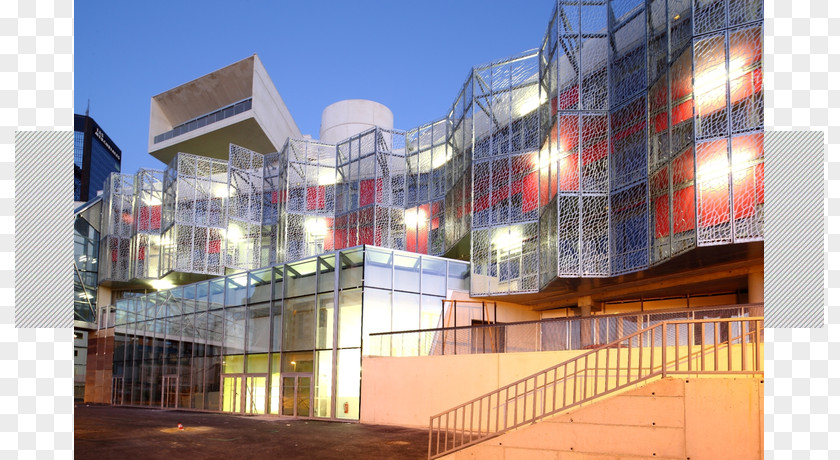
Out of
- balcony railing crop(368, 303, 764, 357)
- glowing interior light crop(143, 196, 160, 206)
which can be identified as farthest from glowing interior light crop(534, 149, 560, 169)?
glowing interior light crop(143, 196, 160, 206)

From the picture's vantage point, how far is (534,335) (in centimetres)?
1928

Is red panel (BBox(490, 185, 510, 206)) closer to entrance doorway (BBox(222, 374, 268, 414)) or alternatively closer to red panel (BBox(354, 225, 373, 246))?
red panel (BBox(354, 225, 373, 246))

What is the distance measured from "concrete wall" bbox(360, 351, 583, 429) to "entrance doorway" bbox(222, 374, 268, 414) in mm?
7676

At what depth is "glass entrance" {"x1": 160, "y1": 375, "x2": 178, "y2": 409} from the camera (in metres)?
35.5

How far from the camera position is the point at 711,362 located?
1220cm

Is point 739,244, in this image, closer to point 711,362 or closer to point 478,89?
point 711,362

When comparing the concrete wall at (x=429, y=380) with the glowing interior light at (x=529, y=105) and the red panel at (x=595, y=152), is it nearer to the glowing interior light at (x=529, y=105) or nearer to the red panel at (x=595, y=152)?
the red panel at (x=595, y=152)

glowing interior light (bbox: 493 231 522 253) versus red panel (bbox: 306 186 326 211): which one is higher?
red panel (bbox: 306 186 326 211)

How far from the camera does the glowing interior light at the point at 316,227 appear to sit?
4109 centimetres

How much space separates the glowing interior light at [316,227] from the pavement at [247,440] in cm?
1800

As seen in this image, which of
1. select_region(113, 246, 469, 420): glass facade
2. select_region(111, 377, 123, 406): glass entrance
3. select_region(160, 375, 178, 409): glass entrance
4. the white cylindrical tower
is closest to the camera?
select_region(113, 246, 469, 420): glass facade

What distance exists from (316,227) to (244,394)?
13.5 m

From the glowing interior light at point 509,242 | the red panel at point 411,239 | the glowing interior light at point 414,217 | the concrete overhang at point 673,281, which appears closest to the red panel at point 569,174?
the concrete overhang at point 673,281

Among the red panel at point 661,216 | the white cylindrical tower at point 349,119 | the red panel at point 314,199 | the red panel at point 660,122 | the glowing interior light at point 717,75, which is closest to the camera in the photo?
the glowing interior light at point 717,75
